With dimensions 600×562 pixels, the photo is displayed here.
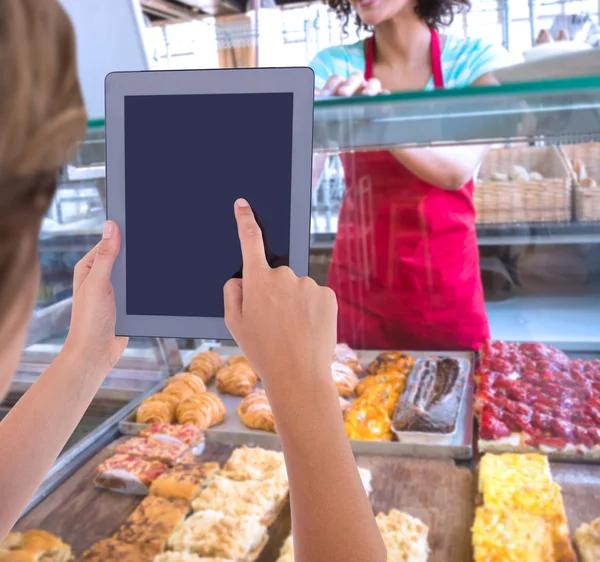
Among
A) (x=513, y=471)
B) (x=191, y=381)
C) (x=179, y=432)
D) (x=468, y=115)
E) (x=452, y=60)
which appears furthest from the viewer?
(x=452, y=60)

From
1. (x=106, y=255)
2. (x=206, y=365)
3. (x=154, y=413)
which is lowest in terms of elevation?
(x=154, y=413)

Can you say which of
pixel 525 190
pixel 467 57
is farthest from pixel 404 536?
pixel 467 57

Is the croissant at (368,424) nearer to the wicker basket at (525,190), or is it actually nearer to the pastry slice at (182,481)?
the pastry slice at (182,481)

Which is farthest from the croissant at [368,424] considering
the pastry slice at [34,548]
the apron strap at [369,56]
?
the apron strap at [369,56]

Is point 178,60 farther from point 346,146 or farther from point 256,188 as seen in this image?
point 256,188

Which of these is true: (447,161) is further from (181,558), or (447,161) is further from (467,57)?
(181,558)

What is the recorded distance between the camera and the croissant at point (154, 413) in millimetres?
1721

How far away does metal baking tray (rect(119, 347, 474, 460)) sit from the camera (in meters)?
1.50

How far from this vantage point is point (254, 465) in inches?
59.8

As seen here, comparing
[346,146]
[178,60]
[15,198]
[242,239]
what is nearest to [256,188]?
[242,239]

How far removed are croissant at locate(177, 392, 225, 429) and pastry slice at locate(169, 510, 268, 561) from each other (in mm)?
358

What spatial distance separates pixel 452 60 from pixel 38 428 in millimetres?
1790

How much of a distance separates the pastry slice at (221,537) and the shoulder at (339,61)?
1.42m

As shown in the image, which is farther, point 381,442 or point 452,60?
point 452,60
